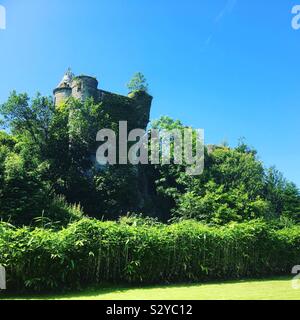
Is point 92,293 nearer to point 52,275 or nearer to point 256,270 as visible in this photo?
point 52,275

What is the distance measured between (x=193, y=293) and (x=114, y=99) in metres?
29.9

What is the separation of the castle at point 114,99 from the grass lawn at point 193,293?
89.4 ft

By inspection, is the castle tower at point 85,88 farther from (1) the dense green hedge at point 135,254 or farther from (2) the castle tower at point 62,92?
(1) the dense green hedge at point 135,254

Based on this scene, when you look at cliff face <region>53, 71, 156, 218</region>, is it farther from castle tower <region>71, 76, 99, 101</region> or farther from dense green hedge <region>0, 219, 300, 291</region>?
dense green hedge <region>0, 219, 300, 291</region>

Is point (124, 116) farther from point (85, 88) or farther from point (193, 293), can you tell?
point (193, 293)

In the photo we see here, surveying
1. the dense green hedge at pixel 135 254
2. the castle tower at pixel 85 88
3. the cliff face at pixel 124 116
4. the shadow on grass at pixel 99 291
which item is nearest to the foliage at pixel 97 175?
the cliff face at pixel 124 116

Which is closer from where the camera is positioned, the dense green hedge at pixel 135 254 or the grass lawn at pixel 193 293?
the grass lawn at pixel 193 293

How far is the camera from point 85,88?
37.4 meters

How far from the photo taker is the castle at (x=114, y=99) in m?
37.6

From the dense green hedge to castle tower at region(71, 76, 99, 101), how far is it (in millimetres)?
25174

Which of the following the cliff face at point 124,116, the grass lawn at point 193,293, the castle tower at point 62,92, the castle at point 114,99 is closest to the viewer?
the grass lawn at point 193,293

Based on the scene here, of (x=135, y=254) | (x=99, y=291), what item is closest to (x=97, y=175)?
(x=135, y=254)

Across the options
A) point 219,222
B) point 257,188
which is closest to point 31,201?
point 219,222
